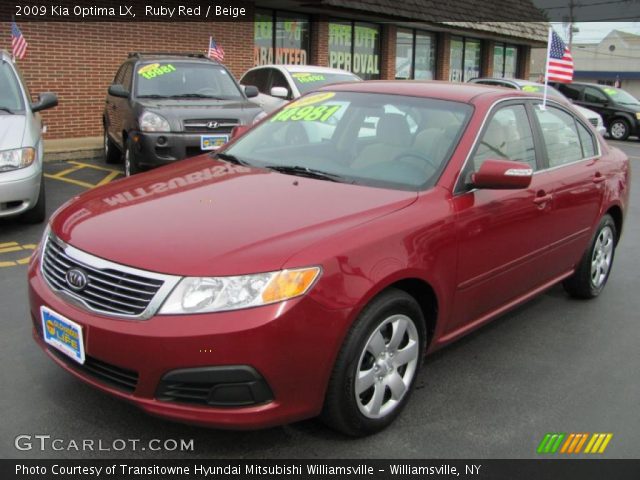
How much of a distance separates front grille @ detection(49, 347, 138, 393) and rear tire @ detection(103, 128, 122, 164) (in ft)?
25.9

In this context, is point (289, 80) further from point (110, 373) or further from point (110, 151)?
point (110, 373)

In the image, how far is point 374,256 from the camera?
2.84m

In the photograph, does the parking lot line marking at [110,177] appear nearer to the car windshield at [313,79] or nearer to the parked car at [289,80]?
the parked car at [289,80]

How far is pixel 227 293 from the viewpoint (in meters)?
2.55

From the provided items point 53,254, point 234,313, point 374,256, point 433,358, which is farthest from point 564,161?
point 53,254

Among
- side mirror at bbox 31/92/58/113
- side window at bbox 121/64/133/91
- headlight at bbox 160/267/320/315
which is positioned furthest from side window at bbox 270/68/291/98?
headlight at bbox 160/267/320/315

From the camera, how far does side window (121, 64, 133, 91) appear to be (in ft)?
29.5

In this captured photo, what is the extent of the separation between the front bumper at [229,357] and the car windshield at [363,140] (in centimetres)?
112

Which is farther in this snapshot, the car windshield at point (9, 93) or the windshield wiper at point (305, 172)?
the car windshield at point (9, 93)

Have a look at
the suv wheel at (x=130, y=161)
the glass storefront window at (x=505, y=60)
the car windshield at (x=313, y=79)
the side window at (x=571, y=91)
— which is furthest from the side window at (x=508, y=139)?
the glass storefront window at (x=505, y=60)

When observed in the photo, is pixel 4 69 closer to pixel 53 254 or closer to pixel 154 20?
pixel 53 254

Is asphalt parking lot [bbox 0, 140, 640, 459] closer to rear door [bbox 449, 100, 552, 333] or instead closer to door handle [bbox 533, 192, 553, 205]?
rear door [bbox 449, 100, 552, 333]

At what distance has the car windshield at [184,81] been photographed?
8.75m

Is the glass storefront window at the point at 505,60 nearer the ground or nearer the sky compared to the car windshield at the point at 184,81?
nearer the sky
